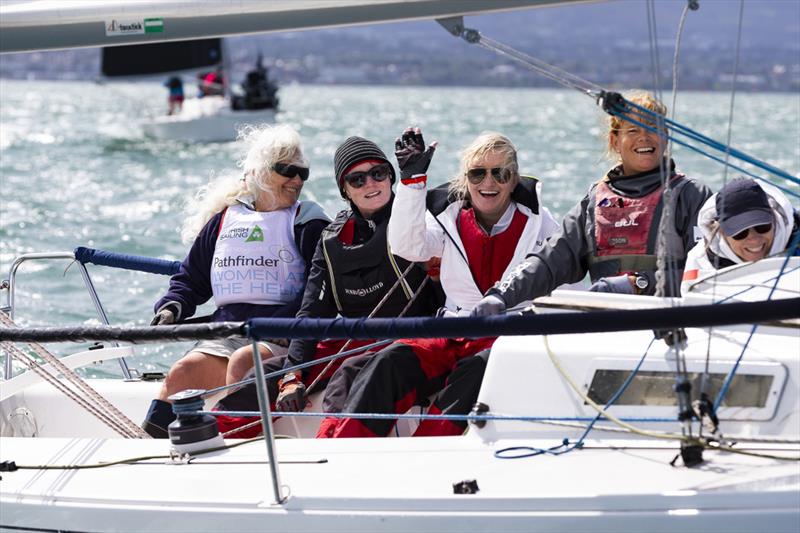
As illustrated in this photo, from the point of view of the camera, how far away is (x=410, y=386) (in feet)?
11.3

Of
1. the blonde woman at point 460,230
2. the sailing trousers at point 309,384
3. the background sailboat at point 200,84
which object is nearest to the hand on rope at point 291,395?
the sailing trousers at point 309,384

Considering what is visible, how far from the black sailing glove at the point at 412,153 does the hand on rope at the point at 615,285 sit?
0.62m

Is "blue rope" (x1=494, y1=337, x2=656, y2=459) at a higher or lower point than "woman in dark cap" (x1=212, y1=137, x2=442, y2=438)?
lower

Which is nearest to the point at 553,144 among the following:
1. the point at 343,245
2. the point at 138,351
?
the point at 138,351

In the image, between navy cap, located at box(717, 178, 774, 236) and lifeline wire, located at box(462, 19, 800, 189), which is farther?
navy cap, located at box(717, 178, 774, 236)

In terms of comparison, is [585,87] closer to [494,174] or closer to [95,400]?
[494,174]

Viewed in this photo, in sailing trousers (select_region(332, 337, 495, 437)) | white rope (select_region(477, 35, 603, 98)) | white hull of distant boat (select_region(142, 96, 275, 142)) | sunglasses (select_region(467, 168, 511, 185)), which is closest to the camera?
white rope (select_region(477, 35, 603, 98))

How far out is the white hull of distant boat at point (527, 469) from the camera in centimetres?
271

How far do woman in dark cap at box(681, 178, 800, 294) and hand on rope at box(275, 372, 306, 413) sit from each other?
1187mm

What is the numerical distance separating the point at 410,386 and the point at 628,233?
2.69 feet

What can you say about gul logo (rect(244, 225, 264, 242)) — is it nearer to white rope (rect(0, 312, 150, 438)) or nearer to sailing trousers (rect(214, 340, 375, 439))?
sailing trousers (rect(214, 340, 375, 439))

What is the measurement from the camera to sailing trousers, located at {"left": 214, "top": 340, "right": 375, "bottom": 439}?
354 cm

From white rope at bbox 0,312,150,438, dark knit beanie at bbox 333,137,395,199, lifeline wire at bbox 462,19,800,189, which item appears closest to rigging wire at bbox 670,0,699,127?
lifeline wire at bbox 462,19,800,189

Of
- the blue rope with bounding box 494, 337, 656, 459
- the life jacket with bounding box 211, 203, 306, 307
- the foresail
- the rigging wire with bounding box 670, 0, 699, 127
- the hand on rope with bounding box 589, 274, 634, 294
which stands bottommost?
the blue rope with bounding box 494, 337, 656, 459
